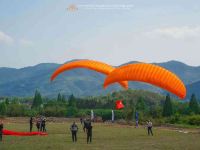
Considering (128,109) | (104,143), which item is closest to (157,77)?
(104,143)

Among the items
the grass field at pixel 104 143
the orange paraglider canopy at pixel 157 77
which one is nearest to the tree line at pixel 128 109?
the grass field at pixel 104 143

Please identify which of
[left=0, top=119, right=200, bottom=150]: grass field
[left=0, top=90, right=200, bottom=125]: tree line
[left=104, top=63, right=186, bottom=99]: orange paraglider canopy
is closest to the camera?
[left=0, top=119, right=200, bottom=150]: grass field

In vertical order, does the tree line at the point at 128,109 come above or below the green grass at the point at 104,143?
above

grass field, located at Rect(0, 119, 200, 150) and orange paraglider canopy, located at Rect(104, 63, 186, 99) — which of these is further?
orange paraglider canopy, located at Rect(104, 63, 186, 99)

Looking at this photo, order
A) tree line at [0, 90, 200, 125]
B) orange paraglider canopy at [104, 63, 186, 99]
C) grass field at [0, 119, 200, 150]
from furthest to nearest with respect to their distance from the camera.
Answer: tree line at [0, 90, 200, 125] < orange paraglider canopy at [104, 63, 186, 99] < grass field at [0, 119, 200, 150]

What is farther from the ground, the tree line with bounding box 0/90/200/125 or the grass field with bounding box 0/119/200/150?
the tree line with bounding box 0/90/200/125

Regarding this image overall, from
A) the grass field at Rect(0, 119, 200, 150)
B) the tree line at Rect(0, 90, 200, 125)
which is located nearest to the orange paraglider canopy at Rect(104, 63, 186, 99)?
the grass field at Rect(0, 119, 200, 150)

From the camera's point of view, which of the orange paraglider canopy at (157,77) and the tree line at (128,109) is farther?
the tree line at (128,109)

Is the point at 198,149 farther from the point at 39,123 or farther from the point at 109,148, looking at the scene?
the point at 39,123

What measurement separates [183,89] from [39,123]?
12.9 meters

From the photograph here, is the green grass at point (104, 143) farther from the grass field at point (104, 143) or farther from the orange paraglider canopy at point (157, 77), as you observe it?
the orange paraglider canopy at point (157, 77)

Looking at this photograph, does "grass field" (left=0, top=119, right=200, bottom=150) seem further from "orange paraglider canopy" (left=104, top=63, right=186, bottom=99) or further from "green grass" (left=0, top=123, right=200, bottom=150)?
"orange paraglider canopy" (left=104, top=63, right=186, bottom=99)

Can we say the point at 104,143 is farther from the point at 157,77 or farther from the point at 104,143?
the point at 157,77

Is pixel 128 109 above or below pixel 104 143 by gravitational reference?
above
